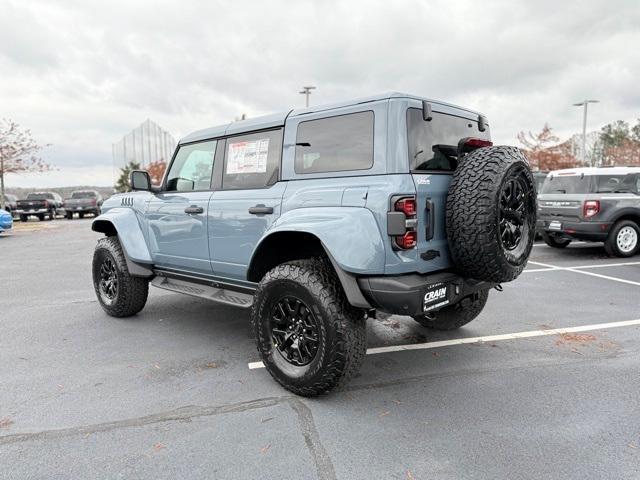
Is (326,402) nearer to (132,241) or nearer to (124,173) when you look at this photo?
(132,241)

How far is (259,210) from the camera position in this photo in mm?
3502

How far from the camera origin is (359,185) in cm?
294

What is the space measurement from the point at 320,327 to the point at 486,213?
128 cm

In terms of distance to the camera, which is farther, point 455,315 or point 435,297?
point 455,315

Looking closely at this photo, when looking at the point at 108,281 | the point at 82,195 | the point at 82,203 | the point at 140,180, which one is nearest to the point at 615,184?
the point at 140,180

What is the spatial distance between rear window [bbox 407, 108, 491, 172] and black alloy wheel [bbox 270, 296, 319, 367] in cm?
124

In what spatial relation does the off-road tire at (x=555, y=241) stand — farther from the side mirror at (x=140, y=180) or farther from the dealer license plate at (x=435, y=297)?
the side mirror at (x=140, y=180)

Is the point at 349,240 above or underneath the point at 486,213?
underneath

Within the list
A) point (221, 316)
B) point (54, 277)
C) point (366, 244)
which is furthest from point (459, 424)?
point (54, 277)

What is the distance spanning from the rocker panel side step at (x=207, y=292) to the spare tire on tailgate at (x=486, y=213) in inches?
68.0

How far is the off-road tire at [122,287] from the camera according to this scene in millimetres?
4852

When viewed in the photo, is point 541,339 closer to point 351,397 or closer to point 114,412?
point 351,397

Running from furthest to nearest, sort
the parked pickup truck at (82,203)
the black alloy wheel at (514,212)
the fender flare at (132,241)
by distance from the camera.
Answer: the parked pickup truck at (82,203) < the fender flare at (132,241) < the black alloy wheel at (514,212)

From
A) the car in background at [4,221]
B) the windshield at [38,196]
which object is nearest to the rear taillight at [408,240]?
the car in background at [4,221]
